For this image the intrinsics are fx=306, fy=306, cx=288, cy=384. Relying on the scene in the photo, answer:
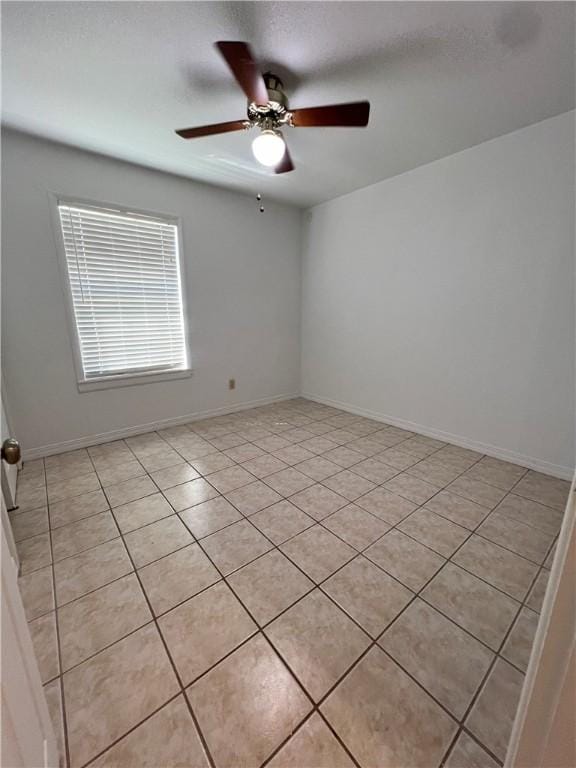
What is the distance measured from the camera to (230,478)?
92.4 inches

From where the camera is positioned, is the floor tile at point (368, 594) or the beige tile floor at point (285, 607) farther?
the floor tile at point (368, 594)

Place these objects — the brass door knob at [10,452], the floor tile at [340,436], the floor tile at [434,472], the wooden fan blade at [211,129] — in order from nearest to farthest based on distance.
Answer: the brass door knob at [10,452] < the wooden fan blade at [211,129] < the floor tile at [434,472] < the floor tile at [340,436]

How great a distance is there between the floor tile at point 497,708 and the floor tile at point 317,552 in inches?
26.0

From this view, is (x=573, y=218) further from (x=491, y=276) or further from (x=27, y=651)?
(x=27, y=651)

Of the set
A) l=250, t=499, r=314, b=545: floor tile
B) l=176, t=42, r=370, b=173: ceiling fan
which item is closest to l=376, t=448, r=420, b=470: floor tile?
l=250, t=499, r=314, b=545: floor tile

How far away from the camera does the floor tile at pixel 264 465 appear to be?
243 cm

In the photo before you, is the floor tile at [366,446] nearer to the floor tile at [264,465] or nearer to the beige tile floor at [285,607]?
the beige tile floor at [285,607]

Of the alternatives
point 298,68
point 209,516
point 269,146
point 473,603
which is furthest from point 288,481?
point 298,68

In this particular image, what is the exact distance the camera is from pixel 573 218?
81.7 inches

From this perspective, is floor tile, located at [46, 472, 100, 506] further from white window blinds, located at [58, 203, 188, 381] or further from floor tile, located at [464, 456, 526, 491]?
floor tile, located at [464, 456, 526, 491]

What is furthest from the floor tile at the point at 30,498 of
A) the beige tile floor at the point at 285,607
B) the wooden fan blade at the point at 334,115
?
the wooden fan blade at the point at 334,115

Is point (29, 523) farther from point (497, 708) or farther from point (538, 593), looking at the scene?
point (538, 593)

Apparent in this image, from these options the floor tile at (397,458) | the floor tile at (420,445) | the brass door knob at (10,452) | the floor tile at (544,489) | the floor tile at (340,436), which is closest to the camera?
the brass door knob at (10,452)

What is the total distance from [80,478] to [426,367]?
125 inches
